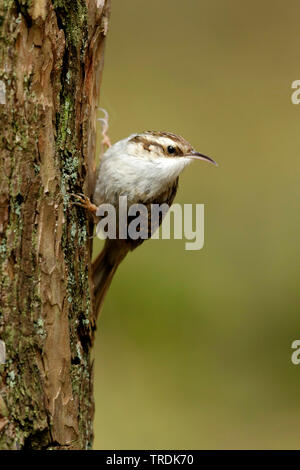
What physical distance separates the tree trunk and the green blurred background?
175 centimetres

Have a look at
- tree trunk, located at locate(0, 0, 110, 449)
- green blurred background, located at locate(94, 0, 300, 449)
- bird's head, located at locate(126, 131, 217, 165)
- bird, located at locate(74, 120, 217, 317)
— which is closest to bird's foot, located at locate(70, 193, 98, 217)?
tree trunk, located at locate(0, 0, 110, 449)

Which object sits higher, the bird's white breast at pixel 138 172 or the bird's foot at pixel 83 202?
the bird's white breast at pixel 138 172

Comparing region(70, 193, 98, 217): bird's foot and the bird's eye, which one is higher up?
the bird's eye

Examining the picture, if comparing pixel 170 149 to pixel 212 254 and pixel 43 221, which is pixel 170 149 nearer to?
pixel 43 221

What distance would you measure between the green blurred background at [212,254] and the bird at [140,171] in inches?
54.3

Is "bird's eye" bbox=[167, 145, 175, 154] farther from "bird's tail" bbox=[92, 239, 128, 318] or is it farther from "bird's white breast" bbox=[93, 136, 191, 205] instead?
"bird's tail" bbox=[92, 239, 128, 318]

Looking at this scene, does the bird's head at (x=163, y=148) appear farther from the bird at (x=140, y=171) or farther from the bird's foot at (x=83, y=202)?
the bird's foot at (x=83, y=202)

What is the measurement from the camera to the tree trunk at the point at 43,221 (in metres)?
1.68

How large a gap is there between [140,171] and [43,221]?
2.32ft

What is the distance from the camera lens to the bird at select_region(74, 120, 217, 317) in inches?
93.5

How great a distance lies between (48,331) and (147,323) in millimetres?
2297

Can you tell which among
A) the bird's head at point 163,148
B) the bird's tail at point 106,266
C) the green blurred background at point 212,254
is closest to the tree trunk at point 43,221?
the bird's tail at point 106,266

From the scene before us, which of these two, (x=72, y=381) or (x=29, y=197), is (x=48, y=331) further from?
(x=29, y=197)
